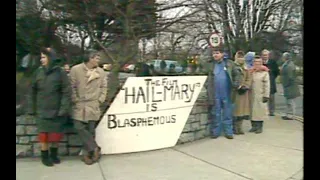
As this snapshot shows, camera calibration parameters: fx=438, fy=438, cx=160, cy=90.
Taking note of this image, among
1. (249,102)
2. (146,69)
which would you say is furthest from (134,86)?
(249,102)

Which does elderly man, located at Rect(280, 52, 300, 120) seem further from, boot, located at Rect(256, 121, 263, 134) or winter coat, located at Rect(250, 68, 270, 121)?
boot, located at Rect(256, 121, 263, 134)

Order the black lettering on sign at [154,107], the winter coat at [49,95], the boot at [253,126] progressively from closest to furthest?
the winter coat at [49,95] → the black lettering on sign at [154,107] → the boot at [253,126]

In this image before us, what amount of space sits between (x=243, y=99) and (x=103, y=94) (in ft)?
5.92

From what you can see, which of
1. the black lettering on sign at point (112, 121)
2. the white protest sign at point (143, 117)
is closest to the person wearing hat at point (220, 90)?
the white protest sign at point (143, 117)

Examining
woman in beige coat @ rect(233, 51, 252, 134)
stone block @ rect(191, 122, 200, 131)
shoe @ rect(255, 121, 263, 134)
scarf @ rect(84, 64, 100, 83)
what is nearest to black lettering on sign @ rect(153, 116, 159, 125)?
stone block @ rect(191, 122, 200, 131)

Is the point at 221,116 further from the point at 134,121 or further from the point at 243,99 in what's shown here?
the point at 134,121

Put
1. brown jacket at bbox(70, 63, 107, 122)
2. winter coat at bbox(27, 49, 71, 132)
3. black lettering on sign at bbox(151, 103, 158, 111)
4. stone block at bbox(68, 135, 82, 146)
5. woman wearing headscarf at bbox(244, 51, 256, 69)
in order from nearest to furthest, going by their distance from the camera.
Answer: winter coat at bbox(27, 49, 71, 132)
brown jacket at bbox(70, 63, 107, 122)
stone block at bbox(68, 135, 82, 146)
black lettering on sign at bbox(151, 103, 158, 111)
woman wearing headscarf at bbox(244, 51, 256, 69)

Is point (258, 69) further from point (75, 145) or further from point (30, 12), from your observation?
point (30, 12)

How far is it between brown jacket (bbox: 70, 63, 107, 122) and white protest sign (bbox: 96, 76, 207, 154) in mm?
231

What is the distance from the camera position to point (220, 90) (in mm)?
5617

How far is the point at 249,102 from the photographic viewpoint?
560cm

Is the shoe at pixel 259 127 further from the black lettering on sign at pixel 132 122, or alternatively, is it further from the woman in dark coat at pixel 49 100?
the woman in dark coat at pixel 49 100

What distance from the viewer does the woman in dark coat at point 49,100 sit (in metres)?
4.78

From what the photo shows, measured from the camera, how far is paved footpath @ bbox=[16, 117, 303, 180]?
15.3ft
